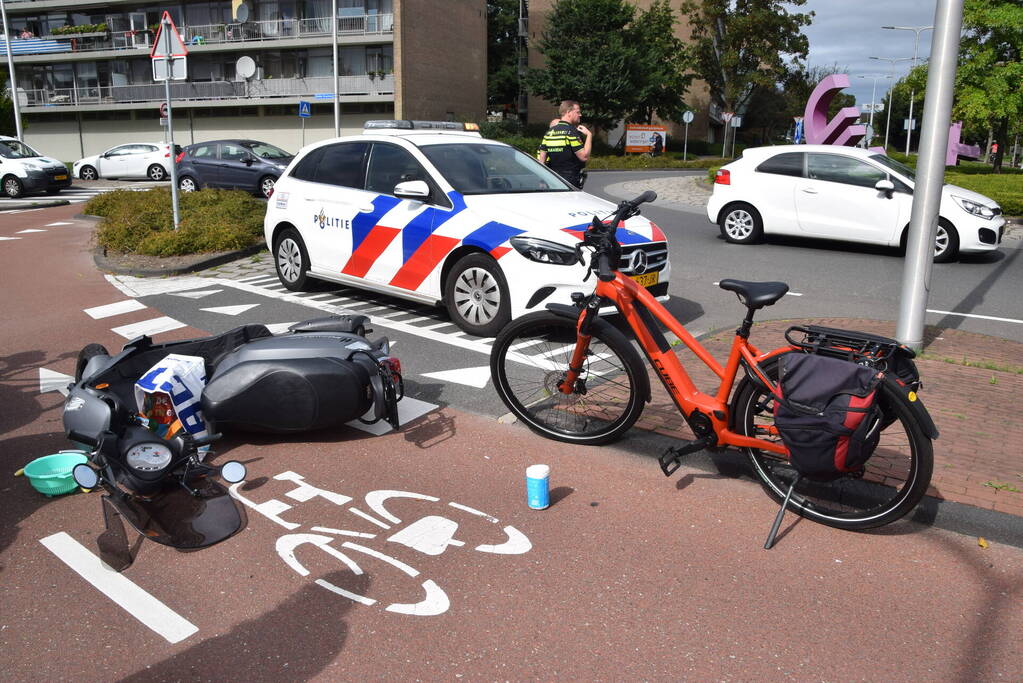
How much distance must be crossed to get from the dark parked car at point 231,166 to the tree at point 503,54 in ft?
135

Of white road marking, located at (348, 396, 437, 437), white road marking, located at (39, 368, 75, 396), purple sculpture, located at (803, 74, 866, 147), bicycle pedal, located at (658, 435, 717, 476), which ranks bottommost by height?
white road marking, located at (39, 368, 75, 396)

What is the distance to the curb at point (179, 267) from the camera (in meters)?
11.0

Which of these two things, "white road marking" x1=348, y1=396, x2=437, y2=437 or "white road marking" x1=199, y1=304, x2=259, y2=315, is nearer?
"white road marking" x1=348, y1=396, x2=437, y2=437

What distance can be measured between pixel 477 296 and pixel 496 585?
13.1 feet

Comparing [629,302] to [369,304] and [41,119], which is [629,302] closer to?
[369,304]

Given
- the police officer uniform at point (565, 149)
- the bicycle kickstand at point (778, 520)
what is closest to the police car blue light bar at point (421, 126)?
the police officer uniform at point (565, 149)

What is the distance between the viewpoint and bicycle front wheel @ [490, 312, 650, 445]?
4641mm

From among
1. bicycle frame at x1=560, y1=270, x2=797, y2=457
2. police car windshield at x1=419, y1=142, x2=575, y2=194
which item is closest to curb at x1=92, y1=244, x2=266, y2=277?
police car windshield at x1=419, y1=142, x2=575, y2=194

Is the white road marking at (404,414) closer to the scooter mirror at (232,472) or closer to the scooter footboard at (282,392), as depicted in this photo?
the scooter footboard at (282,392)

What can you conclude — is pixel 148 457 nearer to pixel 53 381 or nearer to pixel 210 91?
pixel 53 381

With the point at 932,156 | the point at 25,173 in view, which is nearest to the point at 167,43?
the point at 932,156

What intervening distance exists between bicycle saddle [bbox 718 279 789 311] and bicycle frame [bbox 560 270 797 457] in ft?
0.59

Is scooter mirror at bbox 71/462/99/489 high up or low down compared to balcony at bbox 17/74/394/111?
down

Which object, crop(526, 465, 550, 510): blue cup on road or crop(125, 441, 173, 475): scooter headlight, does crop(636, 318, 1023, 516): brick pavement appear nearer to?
crop(526, 465, 550, 510): blue cup on road
